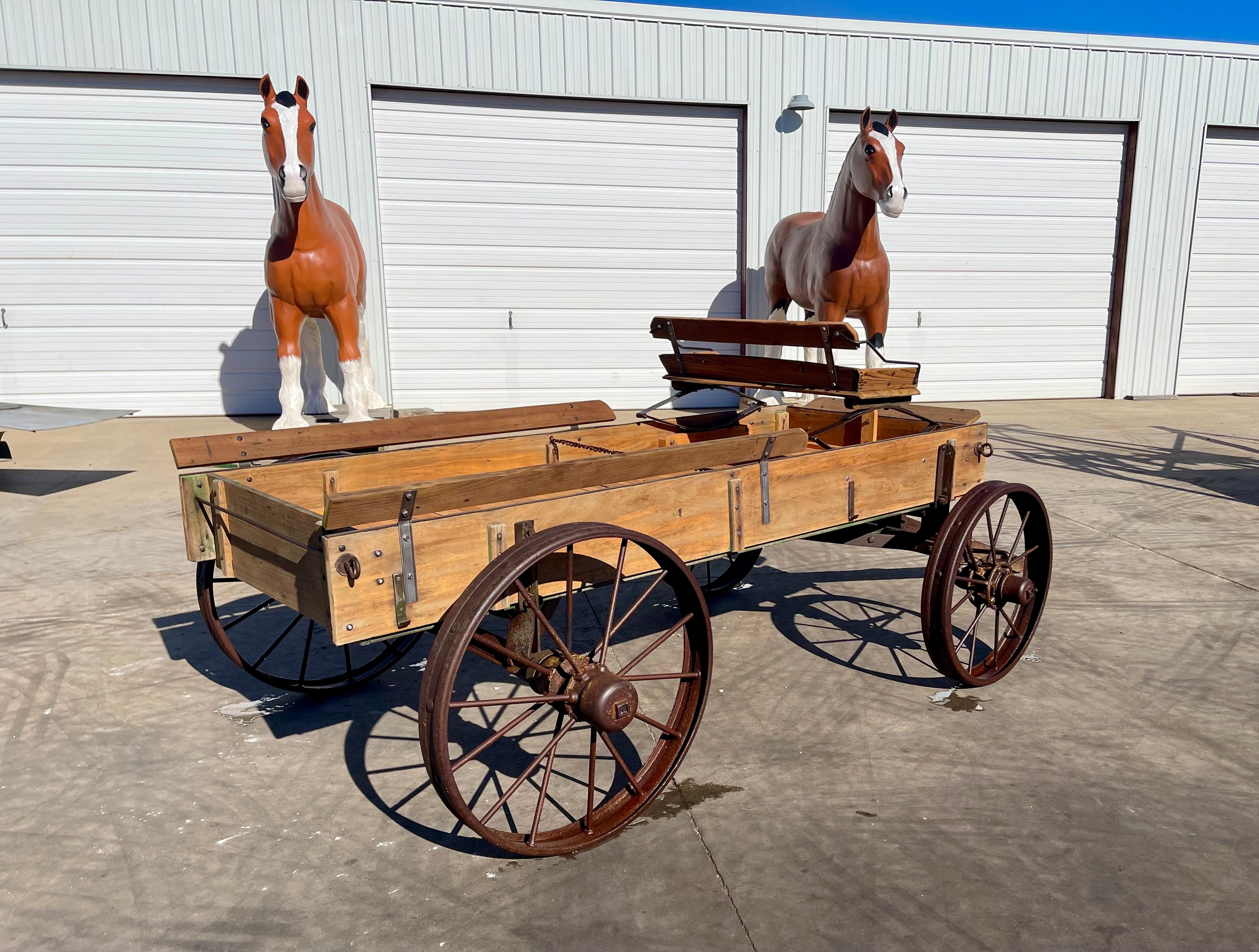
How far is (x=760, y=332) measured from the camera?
418 centimetres

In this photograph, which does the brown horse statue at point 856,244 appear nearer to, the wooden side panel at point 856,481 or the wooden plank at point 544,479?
the wooden side panel at point 856,481

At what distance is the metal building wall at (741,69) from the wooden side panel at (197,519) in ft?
27.2

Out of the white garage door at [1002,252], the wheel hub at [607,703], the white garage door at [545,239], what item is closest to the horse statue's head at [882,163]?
the white garage door at [545,239]

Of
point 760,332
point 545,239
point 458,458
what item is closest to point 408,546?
point 458,458

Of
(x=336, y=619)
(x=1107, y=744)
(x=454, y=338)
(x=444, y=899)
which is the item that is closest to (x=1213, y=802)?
(x=1107, y=744)

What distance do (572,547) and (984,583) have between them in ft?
6.04

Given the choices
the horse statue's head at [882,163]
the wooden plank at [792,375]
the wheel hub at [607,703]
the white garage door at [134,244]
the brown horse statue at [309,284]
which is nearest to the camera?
the wheel hub at [607,703]

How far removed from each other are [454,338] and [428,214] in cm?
148

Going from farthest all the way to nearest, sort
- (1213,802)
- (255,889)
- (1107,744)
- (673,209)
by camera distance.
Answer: (673,209), (1107,744), (1213,802), (255,889)

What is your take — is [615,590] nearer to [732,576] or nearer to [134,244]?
[732,576]

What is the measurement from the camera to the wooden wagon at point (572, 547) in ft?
7.61

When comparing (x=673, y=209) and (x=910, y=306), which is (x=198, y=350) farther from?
(x=910, y=306)

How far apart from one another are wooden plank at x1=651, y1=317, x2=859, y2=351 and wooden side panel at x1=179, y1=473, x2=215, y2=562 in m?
2.07

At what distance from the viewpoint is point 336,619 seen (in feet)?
7.14
